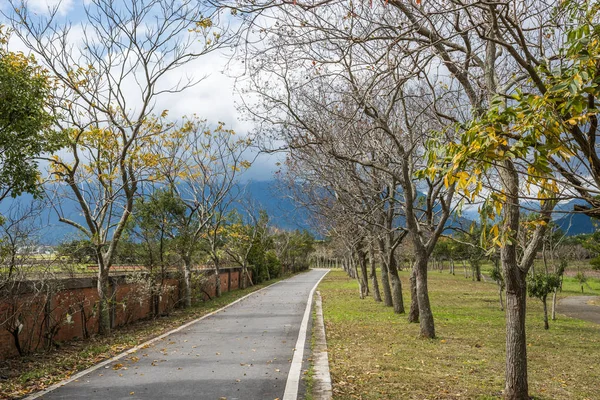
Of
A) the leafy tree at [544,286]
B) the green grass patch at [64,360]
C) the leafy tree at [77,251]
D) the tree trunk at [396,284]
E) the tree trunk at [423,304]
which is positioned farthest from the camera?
the tree trunk at [396,284]

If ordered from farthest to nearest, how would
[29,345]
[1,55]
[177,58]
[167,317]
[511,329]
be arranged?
[167,317], [177,58], [29,345], [1,55], [511,329]

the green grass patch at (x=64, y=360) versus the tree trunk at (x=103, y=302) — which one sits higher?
the tree trunk at (x=103, y=302)

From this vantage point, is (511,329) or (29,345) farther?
(29,345)

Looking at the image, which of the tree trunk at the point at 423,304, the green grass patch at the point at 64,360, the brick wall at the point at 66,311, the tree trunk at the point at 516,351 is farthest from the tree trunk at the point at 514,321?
the brick wall at the point at 66,311

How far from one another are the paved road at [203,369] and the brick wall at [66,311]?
2.20 metres

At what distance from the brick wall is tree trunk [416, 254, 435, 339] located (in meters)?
8.23

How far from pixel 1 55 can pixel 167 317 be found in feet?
37.9

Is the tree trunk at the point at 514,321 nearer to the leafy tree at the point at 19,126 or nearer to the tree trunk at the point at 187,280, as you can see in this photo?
the leafy tree at the point at 19,126

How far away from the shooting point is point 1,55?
9539mm

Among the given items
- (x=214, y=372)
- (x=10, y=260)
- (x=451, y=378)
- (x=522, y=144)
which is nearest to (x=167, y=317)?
(x=10, y=260)

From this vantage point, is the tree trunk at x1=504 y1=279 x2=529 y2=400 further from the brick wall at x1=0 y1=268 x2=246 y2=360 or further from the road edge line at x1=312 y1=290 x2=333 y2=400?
the brick wall at x1=0 y1=268 x2=246 y2=360

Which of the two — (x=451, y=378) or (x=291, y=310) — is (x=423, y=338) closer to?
(x=451, y=378)

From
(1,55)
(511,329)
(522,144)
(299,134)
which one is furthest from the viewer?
(299,134)

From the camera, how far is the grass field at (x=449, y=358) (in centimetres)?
754
